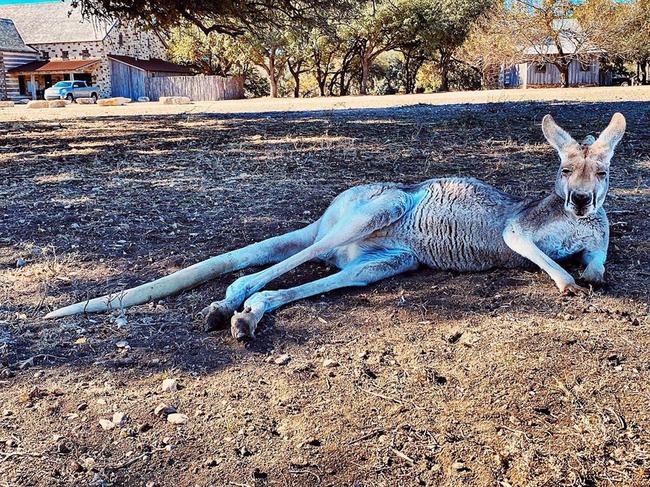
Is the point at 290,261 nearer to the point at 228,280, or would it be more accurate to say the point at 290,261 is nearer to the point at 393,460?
the point at 228,280

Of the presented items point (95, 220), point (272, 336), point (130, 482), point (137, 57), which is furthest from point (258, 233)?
point (137, 57)

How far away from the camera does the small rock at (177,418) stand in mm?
2518

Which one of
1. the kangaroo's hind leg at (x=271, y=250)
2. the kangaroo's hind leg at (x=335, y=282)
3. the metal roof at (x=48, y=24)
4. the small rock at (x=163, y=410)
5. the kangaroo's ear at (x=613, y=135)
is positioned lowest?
the small rock at (x=163, y=410)

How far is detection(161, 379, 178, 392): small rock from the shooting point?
109 inches

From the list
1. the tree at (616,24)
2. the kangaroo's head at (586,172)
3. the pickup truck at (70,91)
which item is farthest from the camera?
the pickup truck at (70,91)

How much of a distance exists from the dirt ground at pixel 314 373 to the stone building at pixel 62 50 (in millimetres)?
41408

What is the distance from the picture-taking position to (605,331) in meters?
3.07

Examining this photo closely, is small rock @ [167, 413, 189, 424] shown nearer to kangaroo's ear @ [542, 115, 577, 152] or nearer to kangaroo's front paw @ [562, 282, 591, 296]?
→ kangaroo's front paw @ [562, 282, 591, 296]

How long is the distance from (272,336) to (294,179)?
427 cm

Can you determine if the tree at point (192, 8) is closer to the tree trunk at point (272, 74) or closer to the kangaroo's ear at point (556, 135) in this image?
the kangaroo's ear at point (556, 135)

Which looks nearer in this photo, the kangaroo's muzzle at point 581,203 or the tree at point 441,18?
the kangaroo's muzzle at point 581,203

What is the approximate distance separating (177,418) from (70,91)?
41.5 m

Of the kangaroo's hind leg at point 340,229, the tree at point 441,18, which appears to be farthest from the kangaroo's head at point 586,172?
the tree at point 441,18

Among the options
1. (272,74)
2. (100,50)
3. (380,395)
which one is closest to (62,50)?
(100,50)
